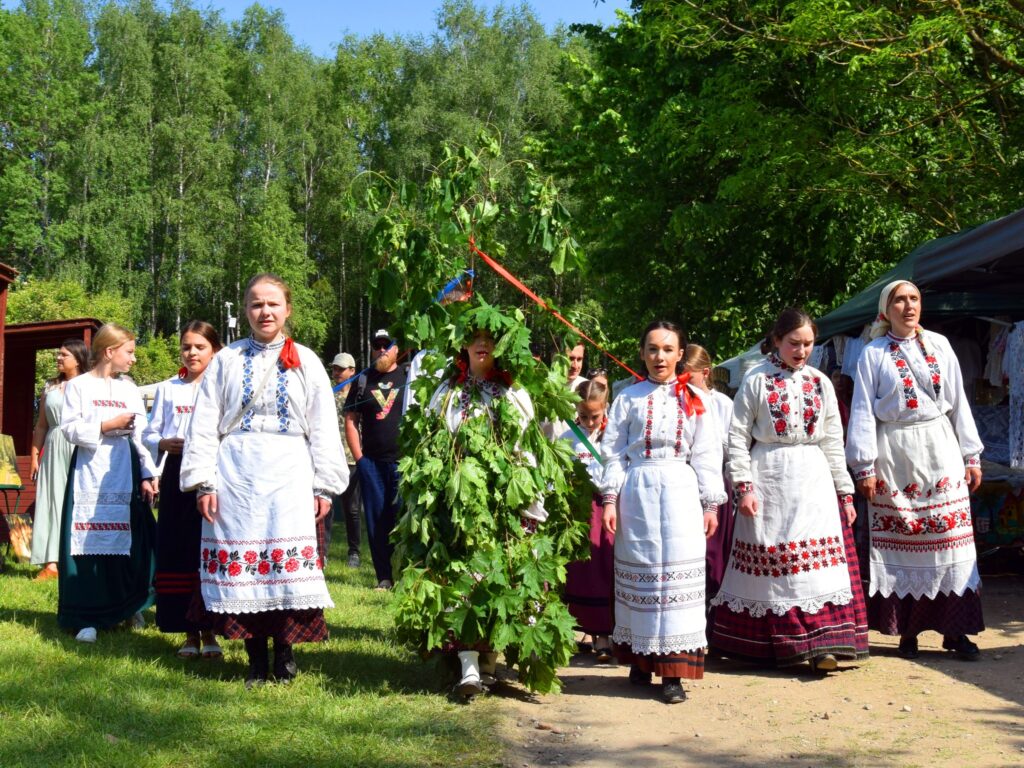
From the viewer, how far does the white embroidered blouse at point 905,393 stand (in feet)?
21.7

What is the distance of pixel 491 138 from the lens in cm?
585

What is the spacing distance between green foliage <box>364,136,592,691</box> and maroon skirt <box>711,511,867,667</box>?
1187 mm

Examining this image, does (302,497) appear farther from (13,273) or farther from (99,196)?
(99,196)

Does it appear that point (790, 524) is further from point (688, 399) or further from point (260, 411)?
point (260, 411)

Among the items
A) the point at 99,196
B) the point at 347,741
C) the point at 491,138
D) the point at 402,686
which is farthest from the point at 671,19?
the point at 99,196

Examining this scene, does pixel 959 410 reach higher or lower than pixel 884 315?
lower

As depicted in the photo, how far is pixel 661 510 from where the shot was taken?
19.0 feet

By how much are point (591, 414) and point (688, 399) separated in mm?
1433

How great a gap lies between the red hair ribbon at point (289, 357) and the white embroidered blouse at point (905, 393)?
319 centimetres

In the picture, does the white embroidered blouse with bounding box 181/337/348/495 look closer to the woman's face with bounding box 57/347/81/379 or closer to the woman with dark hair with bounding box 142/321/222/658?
the woman with dark hair with bounding box 142/321/222/658

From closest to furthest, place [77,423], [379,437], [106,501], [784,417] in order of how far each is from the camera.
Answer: [784,417] → [77,423] → [106,501] → [379,437]

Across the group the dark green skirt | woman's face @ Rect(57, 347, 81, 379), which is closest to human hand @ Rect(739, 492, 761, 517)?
the dark green skirt

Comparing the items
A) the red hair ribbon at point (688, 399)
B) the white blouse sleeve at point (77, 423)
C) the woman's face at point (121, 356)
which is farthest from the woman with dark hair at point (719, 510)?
the white blouse sleeve at point (77, 423)

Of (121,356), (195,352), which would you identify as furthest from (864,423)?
(121,356)
